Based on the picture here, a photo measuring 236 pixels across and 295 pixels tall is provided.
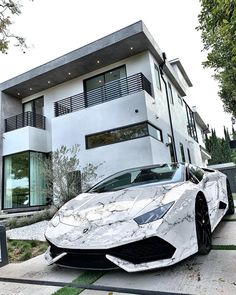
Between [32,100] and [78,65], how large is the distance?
4.08 metres

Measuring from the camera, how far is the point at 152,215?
219 cm

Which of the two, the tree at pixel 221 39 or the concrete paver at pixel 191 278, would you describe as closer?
the concrete paver at pixel 191 278

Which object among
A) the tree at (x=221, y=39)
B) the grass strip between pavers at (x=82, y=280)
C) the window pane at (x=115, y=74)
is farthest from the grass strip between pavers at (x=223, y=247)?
the window pane at (x=115, y=74)

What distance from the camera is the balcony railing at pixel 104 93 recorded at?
9.41 metres

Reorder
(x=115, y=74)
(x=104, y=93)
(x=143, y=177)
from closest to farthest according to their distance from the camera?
1. (x=143, y=177)
2. (x=104, y=93)
3. (x=115, y=74)

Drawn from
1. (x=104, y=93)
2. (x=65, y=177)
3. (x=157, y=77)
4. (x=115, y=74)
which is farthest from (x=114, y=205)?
(x=157, y=77)

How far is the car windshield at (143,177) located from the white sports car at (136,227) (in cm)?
3

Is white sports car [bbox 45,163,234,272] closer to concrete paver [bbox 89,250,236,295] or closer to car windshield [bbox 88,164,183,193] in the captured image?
car windshield [bbox 88,164,183,193]

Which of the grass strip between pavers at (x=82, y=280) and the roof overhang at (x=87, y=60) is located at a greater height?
the roof overhang at (x=87, y=60)

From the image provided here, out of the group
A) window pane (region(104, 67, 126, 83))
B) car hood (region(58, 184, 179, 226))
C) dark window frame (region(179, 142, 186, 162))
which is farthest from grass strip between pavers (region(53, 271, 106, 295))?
dark window frame (region(179, 142, 186, 162))

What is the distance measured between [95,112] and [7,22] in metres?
4.97

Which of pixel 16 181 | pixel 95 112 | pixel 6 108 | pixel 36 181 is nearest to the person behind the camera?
pixel 95 112

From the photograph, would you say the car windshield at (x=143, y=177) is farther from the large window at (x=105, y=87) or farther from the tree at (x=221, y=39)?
the large window at (x=105, y=87)

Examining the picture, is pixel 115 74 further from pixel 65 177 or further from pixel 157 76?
pixel 65 177
